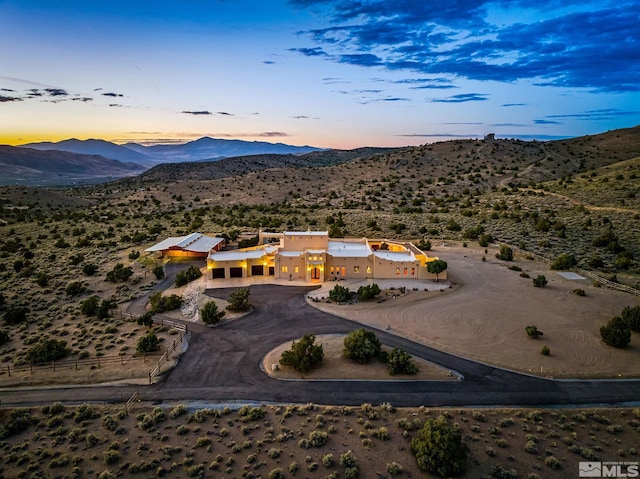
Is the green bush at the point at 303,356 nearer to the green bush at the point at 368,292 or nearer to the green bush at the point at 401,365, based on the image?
the green bush at the point at 401,365

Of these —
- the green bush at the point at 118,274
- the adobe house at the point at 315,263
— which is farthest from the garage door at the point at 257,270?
the green bush at the point at 118,274

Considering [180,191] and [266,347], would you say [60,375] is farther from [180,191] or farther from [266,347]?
[180,191]

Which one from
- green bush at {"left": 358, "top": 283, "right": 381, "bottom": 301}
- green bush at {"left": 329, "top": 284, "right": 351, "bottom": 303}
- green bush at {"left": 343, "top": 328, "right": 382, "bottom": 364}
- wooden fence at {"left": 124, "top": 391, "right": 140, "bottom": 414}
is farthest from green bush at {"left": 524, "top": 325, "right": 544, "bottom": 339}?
wooden fence at {"left": 124, "top": 391, "right": 140, "bottom": 414}

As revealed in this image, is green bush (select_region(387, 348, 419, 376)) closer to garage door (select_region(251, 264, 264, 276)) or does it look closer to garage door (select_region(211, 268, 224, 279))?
garage door (select_region(251, 264, 264, 276))

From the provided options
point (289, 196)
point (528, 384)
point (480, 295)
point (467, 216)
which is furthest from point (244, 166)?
point (528, 384)

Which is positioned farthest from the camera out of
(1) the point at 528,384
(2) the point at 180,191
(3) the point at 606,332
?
(2) the point at 180,191
